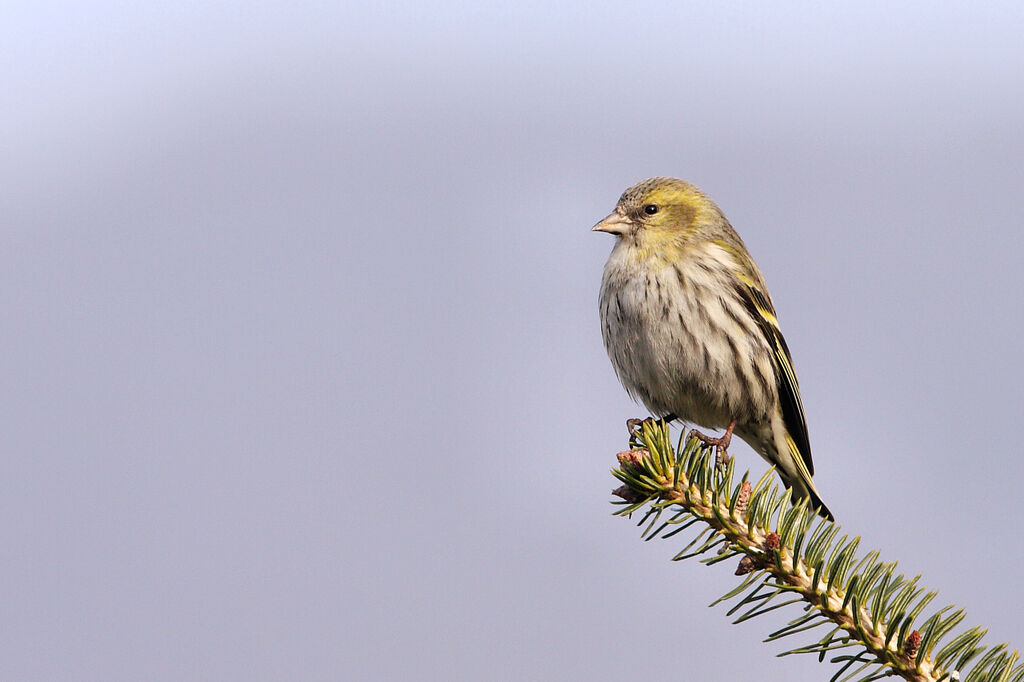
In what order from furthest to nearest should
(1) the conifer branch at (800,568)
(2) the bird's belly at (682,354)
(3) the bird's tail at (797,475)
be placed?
(3) the bird's tail at (797,475) < (2) the bird's belly at (682,354) < (1) the conifer branch at (800,568)

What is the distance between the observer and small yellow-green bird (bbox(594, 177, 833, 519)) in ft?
16.2

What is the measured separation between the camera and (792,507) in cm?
288

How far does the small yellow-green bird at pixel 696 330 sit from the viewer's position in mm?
4926

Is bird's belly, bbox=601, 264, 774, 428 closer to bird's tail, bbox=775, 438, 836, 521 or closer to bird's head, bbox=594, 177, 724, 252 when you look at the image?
bird's tail, bbox=775, 438, 836, 521

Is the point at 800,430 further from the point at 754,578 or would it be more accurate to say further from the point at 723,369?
the point at 754,578

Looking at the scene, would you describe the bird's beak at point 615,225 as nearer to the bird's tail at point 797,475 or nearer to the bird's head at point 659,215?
the bird's head at point 659,215

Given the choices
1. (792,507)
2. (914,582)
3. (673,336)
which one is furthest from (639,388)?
(914,582)

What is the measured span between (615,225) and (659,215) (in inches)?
9.5

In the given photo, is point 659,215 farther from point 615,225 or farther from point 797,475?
point 797,475

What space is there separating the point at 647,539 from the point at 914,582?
0.77 metres

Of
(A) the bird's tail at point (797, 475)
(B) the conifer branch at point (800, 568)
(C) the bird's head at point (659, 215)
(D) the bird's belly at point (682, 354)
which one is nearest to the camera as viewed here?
(B) the conifer branch at point (800, 568)

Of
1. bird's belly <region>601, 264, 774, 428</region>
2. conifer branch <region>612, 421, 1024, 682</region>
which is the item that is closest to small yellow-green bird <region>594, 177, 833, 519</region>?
bird's belly <region>601, 264, 774, 428</region>

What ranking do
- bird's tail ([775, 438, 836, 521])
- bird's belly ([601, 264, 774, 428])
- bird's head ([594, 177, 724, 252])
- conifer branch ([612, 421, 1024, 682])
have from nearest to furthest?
conifer branch ([612, 421, 1024, 682]), bird's belly ([601, 264, 774, 428]), bird's tail ([775, 438, 836, 521]), bird's head ([594, 177, 724, 252])

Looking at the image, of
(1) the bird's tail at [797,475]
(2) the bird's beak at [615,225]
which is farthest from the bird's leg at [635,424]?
(2) the bird's beak at [615,225]
